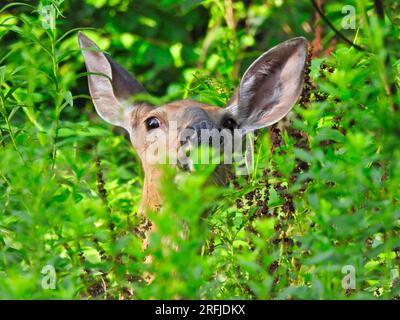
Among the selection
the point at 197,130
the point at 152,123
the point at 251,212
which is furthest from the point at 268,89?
the point at 251,212

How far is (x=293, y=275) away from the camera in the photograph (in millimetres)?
3998

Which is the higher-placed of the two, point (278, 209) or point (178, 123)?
point (178, 123)

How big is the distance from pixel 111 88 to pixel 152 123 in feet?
1.75

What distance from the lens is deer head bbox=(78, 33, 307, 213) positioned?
5.48 metres

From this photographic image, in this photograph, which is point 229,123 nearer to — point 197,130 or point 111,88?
point 197,130

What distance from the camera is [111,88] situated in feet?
20.1

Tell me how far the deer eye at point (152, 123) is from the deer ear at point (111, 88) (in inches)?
12.3

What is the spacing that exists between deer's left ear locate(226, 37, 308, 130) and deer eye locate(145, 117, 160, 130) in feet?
1.24

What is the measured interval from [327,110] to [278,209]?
0.48 meters

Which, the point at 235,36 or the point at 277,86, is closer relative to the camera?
the point at 277,86

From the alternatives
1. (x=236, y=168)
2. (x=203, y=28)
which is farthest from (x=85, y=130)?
(x=203, y=28)

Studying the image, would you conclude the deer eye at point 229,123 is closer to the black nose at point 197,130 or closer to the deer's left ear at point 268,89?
the deer's left ear at point 268,89

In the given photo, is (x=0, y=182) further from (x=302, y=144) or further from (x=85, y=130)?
(x=302, y=144)
